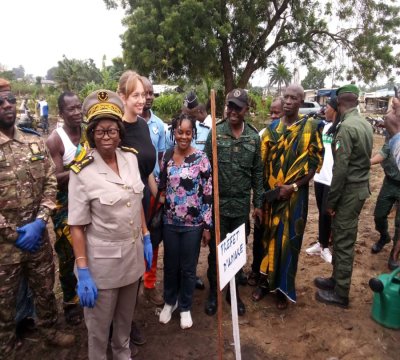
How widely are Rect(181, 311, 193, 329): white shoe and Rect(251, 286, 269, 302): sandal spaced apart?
78 cm

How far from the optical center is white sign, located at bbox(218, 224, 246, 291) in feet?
6.84

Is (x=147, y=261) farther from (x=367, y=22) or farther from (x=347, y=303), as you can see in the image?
(x=367, y=22)

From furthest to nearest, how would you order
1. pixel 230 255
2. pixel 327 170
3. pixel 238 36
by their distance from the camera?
pixel 238 36, pixel 327 170, pixel 230 255

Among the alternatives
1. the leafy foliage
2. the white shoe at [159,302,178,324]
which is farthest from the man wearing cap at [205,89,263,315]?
the leafy foliage

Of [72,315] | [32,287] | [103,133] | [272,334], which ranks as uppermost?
[103,133]

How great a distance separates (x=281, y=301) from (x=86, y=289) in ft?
7.03

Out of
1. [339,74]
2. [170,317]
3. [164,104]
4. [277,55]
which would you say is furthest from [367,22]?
[170,317]

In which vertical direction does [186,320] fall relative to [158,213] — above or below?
below

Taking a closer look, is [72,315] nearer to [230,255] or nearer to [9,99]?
[230,255]

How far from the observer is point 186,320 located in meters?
3.08

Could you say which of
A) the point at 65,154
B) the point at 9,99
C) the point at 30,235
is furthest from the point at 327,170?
the point at 9,99

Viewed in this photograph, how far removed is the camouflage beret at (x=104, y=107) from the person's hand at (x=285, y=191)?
1.70 metres

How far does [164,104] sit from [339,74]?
28.7 feet

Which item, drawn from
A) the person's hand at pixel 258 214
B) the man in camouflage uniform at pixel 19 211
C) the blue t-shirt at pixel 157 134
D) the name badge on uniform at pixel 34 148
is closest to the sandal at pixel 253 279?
the person's hand at pixel 258 214
